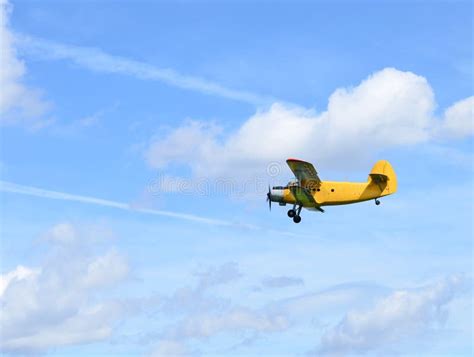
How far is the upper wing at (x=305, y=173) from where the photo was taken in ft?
181

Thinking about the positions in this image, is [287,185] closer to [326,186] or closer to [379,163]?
[326,186]

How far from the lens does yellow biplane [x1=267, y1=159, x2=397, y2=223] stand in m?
57.4

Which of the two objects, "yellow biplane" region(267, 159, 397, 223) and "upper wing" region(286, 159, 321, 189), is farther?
"yellow biplane" region(267, 159, 397, 223)

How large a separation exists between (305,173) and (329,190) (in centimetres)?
255

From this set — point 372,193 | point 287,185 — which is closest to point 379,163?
point 372,193

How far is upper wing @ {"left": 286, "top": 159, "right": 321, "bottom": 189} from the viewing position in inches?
2172

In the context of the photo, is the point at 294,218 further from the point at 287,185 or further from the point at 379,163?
the point at 379,163

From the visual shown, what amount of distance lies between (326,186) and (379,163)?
4.37 m

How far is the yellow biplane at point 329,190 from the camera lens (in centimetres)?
5744

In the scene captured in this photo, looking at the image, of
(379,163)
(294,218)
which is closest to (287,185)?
(294,218)

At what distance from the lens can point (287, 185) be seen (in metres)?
58.1

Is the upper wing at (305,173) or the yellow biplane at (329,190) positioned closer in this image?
the upper wing at (305,173)

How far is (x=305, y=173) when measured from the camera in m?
56.5

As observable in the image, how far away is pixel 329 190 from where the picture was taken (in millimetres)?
57875
